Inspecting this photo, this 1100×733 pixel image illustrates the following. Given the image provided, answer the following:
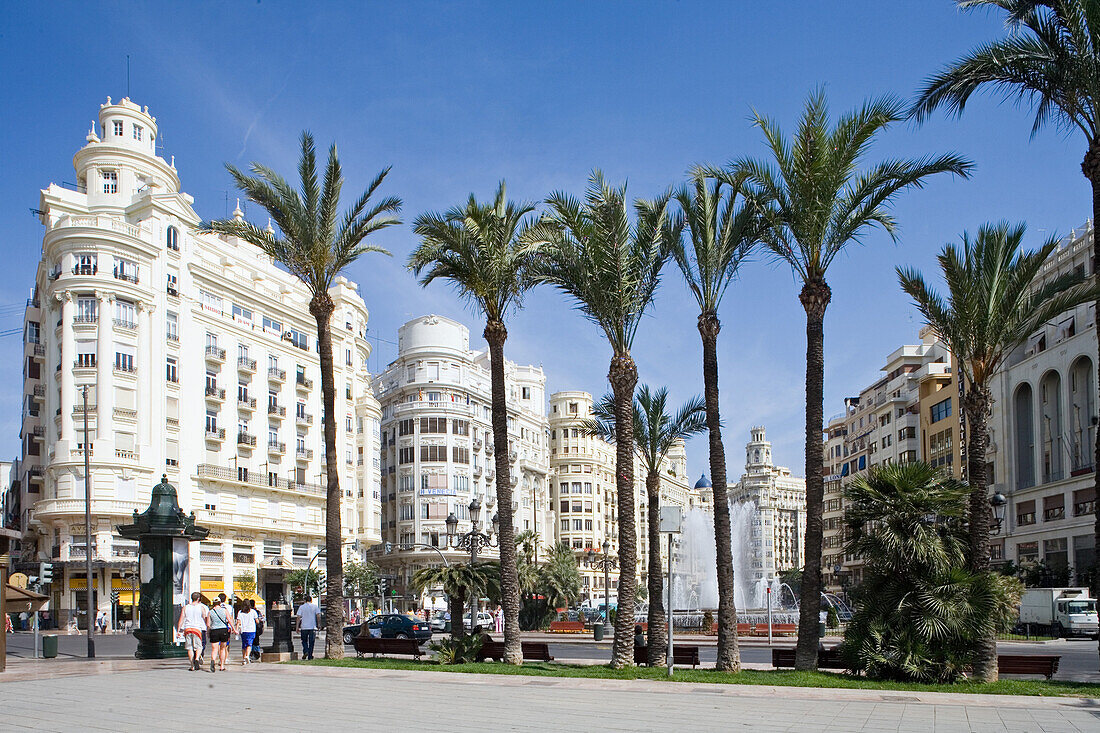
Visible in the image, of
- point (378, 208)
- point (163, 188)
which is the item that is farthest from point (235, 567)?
point (378, 208)

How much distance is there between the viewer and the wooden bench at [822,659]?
19300 mm

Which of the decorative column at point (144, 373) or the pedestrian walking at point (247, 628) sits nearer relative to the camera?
the pedestrian walking at point (247, 628)

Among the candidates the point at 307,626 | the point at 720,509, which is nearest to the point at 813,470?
the point at 720,509

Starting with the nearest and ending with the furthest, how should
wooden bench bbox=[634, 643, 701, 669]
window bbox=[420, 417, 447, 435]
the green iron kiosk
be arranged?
1. wooden bench bbox=[634, 643, 701, 669]
2. the green iron kiosk
3. window bbox=[420, 417, 447, 435]

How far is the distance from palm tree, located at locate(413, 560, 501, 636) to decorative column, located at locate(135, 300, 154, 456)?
3771 centimetres

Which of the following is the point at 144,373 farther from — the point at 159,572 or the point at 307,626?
the point at 307,626

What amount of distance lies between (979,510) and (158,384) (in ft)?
162

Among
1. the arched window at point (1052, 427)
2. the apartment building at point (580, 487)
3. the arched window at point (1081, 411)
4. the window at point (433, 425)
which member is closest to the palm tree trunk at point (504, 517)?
the arched window at point (1081, 411)

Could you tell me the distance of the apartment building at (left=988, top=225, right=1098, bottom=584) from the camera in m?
54.8

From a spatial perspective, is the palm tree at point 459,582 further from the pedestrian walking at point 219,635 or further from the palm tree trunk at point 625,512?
the pedestrian walking at point 219,635

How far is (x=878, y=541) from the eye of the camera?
18.2 meters

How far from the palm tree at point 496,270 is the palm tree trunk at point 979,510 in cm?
969

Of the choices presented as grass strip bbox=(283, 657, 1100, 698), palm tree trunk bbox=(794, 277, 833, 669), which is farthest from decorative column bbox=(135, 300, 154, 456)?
palm tree trunk bbox=(794, 277, 833, 669)

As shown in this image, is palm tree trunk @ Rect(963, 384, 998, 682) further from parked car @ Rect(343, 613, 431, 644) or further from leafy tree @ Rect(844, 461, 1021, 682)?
parked car @ Rect(343, 613, 431, 644)
